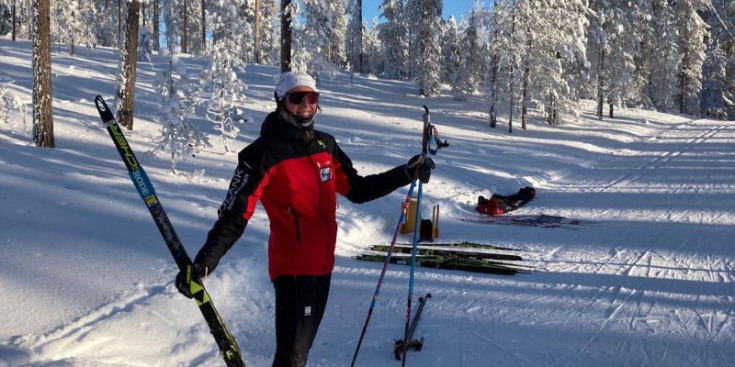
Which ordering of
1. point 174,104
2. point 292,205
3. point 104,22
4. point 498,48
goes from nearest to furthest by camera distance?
point 292,205, point 174,104, point 498,48, point 104,22

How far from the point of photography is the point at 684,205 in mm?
11523

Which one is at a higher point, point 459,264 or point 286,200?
point 286,200

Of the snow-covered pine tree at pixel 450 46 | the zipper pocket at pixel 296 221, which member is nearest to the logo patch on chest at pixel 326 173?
the zipper pocket at pixel 296 221

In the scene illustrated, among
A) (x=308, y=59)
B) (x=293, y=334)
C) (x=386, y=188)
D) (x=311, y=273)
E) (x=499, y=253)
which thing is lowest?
(x=499, y=253)

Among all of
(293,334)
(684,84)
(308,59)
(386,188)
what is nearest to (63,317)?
(293,334)

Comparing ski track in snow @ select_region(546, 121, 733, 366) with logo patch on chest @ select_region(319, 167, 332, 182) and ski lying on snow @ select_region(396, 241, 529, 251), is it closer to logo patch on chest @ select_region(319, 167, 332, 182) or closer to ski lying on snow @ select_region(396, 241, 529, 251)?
ski lying on snow @ select_region(396, 241, 529, 251)

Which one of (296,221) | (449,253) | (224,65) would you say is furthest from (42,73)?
(296,221)

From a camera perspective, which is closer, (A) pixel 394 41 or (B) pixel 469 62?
(B) pixel 469 62

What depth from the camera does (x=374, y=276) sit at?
697cm

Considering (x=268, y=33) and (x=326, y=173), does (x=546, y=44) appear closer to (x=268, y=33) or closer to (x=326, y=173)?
(x=326, y=173)

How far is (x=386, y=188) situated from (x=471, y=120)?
83.6 ft

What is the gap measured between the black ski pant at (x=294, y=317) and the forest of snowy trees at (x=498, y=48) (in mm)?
8925

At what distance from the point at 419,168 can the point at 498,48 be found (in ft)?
76.4

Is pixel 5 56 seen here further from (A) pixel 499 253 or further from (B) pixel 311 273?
(B) pixel 311 273
